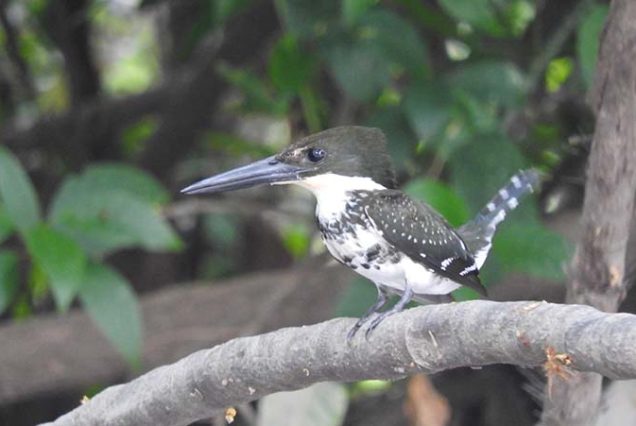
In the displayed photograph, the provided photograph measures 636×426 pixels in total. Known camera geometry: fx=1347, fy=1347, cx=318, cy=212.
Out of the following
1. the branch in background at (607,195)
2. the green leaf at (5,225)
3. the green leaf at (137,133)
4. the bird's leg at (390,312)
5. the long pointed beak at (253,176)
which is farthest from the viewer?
the green leaf at (137,133)

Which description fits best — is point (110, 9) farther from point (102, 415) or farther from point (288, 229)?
point (102, 415)

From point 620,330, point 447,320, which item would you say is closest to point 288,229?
point 447,320

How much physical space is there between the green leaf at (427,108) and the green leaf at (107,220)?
645 millimetres

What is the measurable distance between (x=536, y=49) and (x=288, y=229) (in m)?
1.34

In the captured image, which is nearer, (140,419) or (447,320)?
(447,320)

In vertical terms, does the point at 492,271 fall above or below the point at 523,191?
below

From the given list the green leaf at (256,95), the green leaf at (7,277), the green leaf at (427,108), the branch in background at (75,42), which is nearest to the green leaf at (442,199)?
the green leaf at (427,108)

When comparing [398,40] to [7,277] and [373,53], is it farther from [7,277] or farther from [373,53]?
[7,277]

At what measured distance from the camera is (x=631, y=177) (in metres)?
2.25

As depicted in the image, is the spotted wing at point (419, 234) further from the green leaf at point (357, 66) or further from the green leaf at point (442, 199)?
the green leaf at point (357, 66)

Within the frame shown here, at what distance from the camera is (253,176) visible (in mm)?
2355

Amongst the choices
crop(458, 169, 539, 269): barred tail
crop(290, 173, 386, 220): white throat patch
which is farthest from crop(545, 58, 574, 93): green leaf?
crop(290, 173, 386, 220): white throat patch

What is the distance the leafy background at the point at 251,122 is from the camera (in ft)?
10.3

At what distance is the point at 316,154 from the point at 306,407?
0.88 m
